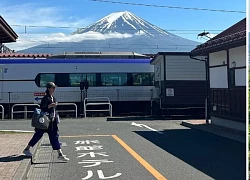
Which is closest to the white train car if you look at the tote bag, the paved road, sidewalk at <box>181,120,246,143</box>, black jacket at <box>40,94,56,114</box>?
sidewalk at <box>181,120,246,143</box>

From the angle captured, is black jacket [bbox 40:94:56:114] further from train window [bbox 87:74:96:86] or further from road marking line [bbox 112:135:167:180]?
train window [bbox 87:74:96:86]

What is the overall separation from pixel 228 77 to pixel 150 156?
19.2 ft

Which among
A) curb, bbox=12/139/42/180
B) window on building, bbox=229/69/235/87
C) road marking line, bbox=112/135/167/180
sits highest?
window on building, bbox=229/69/235/87

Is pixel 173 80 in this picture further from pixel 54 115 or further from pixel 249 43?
pixel 249 43

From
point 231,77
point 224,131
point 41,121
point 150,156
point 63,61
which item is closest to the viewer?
point 41,121

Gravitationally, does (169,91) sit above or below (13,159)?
above

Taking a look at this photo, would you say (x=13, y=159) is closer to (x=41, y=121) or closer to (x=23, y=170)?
(x=41, y=121)

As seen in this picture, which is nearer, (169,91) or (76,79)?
(169,91)

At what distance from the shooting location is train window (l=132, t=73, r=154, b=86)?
75.2 feet

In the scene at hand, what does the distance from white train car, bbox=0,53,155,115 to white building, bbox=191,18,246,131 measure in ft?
24.6

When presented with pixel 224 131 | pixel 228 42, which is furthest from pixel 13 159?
pixel 224 131

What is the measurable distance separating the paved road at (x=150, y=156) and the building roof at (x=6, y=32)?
3.10 m

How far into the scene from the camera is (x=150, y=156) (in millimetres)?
8859

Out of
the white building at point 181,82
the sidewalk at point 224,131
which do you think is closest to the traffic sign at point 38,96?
the white building at point 181,82
